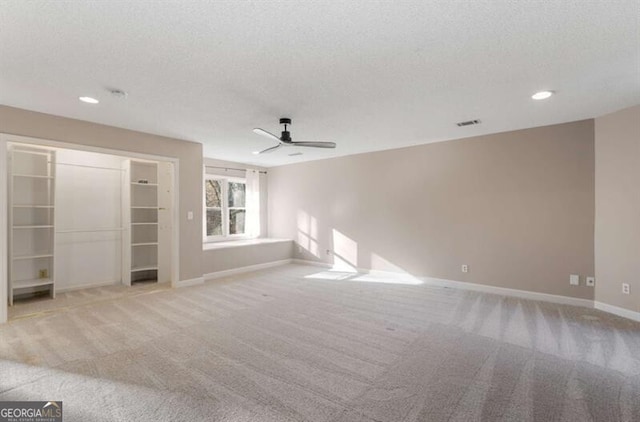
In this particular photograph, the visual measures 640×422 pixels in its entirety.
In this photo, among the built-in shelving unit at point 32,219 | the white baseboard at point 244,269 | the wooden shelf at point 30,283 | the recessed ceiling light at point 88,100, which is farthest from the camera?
the white baseboard at point 244,269

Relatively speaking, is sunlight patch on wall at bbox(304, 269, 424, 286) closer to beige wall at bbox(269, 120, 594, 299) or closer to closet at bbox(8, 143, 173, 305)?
beige wall at bbox(269, 120, 594, 299)

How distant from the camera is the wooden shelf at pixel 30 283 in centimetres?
405

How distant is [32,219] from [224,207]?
11.2 feet

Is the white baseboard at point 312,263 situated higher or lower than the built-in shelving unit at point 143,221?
lower

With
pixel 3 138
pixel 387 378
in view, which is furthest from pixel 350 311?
pixel 3 138

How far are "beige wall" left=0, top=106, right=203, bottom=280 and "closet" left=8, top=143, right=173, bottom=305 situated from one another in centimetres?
35

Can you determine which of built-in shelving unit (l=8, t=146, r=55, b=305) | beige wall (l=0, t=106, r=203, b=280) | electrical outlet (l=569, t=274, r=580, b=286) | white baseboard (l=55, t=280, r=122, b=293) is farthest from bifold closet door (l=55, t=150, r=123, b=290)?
electrical outlet (l=569, t=274, r=580, b=286)

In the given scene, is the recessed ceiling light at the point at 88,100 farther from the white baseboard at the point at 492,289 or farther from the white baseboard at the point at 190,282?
the white baseboard at the point at 492,289

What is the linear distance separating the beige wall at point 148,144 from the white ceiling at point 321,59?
258 millimetres

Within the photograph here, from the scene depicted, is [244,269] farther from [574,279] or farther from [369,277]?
[574,279]

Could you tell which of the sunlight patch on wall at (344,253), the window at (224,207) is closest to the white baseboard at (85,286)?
the window at (224,207)

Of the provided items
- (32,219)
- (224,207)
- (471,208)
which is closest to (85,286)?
(32,219)

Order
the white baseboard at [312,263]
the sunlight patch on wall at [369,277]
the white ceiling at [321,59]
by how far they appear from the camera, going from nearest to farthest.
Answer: the white ceiling at [321,59], the sunlight patch on wall at [369,277], the white baseboard at [312,263]

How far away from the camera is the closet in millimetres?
4277
